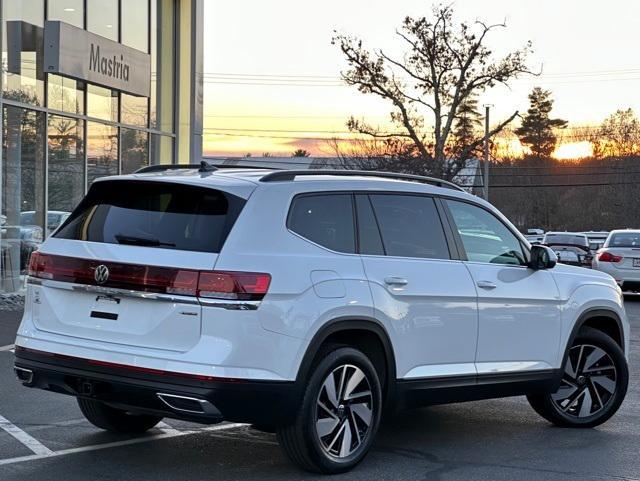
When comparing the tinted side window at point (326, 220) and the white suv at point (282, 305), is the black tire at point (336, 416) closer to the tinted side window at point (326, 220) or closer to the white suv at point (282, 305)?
the white suv at point (282, 305)

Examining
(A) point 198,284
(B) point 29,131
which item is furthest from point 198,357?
(B) point 29,131

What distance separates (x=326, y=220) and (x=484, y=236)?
156 centimetres

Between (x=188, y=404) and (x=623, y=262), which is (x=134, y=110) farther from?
(x=188, y=404)

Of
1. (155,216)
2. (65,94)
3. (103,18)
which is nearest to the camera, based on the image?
(155,216)

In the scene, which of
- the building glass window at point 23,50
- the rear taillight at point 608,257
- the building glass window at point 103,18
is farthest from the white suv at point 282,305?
the rear taillight at point 608,257

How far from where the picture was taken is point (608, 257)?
891 inches

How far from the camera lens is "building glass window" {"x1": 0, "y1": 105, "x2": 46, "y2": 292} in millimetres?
17828

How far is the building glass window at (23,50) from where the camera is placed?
17.8 meters

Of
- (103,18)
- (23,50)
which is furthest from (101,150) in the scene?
(23,50)

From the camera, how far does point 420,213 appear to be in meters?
7.08

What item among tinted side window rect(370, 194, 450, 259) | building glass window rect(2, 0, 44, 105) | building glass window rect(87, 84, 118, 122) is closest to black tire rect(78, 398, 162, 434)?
tinted side window rect(370, 194, 450, 259)

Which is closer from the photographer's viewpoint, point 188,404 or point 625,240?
point 188,404

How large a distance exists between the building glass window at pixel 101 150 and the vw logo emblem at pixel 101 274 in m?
14.8

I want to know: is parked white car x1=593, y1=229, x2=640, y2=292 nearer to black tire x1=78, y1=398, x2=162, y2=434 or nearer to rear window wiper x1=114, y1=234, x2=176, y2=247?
black tire x1=78, y1=398, x2=162, y2=434
